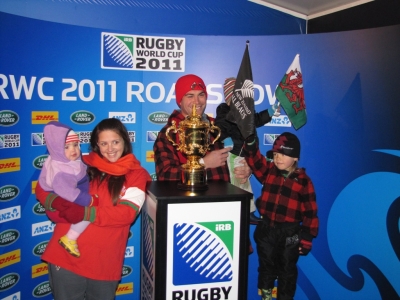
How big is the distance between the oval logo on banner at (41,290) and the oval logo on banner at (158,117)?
4.86 feet

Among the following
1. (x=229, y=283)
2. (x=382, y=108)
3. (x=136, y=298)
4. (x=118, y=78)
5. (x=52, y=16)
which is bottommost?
(x=136, y=298)

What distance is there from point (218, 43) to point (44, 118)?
4.71 feet

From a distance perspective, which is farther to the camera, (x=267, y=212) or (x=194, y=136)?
(x=267, y=212)

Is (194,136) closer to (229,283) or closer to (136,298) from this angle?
(229,283)

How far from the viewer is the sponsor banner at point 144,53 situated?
2908 mm

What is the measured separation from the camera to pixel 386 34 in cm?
263

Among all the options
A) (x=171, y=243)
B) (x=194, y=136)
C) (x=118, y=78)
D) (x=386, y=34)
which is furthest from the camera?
(x=118, y=78)

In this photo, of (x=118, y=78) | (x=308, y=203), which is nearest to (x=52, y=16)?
(x=118, y=78)

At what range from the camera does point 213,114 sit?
121 inches

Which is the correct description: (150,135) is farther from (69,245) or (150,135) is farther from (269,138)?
(69,245)

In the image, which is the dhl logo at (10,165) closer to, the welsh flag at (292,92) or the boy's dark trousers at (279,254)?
the boy's dark trousers at (279,254)

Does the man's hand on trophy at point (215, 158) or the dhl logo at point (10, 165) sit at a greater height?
the man's hand on trophy at point (215, 158)

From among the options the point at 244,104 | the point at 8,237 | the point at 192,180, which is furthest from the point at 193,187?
the point at 8,237

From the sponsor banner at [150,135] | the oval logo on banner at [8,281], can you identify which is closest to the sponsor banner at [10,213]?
the oval logo on banner at [8,281]
